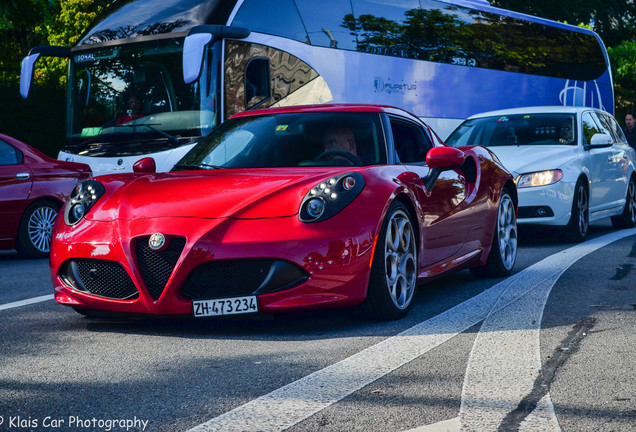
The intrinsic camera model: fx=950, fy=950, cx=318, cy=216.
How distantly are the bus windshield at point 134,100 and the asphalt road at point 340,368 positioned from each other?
257 inches

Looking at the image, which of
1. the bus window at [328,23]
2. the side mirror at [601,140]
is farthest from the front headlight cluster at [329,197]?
the bus window at [328,23]

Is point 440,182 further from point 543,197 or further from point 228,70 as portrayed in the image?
point 228,70

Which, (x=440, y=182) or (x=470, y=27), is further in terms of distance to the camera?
(x=470, y=27)

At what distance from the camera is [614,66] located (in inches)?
1807

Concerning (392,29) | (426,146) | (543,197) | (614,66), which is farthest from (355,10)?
(614,66)

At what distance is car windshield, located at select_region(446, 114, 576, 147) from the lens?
1172 cm

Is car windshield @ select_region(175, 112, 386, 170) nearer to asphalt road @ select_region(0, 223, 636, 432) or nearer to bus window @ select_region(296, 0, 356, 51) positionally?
asphalt road @ select_region(0, 223, 636, 432)

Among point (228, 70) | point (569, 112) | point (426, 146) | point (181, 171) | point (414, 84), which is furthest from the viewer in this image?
point (414, 84)

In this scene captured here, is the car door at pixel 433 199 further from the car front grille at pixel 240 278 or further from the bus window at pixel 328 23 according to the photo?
the bus window at pixel 328 23

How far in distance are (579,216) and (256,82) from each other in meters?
4.93

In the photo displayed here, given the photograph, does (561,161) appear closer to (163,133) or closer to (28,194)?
(163,133)

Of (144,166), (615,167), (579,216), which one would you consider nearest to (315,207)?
(144,166)

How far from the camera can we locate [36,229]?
10.9 m

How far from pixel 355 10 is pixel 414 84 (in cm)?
197
